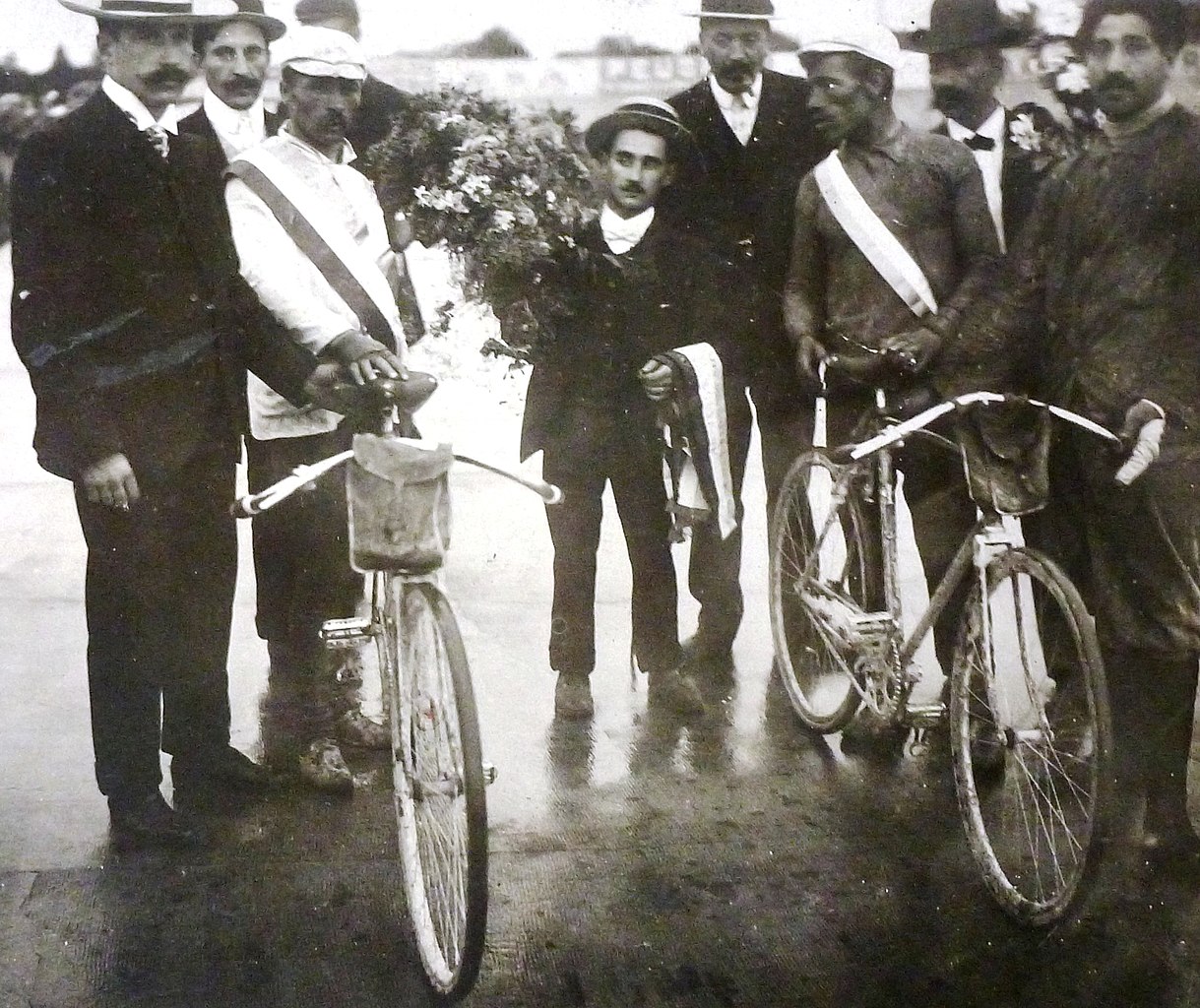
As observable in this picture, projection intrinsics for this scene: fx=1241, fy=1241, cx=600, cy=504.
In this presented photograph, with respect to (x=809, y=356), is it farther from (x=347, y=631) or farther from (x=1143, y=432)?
(x=347, y=631)

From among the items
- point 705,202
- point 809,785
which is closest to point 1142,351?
point 705,202

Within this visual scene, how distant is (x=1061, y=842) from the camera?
129 inches

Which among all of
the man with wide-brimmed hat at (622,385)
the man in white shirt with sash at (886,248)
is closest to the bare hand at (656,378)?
the man with wide-brimmed hat at (622,385)

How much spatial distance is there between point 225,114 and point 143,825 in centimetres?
173

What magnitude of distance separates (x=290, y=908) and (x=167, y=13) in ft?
7.01

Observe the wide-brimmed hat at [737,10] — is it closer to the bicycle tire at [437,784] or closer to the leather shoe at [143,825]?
the bicycle tire at [437,784]

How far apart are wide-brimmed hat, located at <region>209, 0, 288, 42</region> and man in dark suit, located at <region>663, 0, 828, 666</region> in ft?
3.19

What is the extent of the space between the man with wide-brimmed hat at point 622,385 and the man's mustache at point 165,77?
101 centimetres

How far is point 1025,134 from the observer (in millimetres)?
3238

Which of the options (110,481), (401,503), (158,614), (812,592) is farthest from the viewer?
(812,592)

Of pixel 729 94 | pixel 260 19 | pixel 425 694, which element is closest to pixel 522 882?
pixel 425 694

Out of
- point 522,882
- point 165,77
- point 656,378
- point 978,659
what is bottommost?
point 522,882

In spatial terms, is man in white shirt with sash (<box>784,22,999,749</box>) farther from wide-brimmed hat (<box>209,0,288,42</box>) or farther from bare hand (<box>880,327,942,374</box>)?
wide-brimmed hat (<box>209,0,288,42</box>)

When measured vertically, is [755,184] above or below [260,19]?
below
